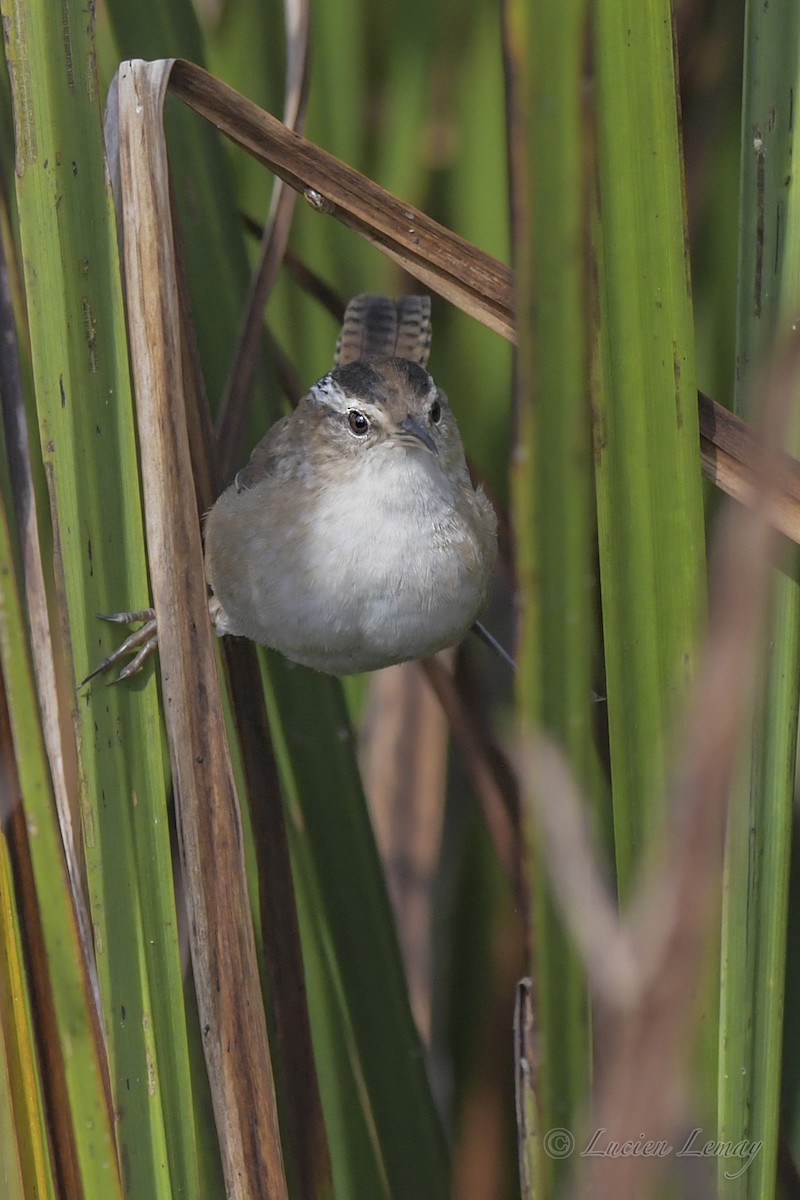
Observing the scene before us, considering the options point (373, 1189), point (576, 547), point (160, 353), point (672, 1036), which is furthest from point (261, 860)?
point (672, 1036)

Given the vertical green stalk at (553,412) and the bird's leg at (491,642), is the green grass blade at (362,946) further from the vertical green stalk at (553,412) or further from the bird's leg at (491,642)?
the vertical green stalk at (553,412)

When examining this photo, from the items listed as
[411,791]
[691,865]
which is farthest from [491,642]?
[691,865]

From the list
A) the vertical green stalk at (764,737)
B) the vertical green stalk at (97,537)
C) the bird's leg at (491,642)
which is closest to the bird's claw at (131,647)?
the vertical green stalk at (97,537)

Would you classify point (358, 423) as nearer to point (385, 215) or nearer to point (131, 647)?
point (385, 215)

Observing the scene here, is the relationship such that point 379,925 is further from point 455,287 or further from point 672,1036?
point 672,1036

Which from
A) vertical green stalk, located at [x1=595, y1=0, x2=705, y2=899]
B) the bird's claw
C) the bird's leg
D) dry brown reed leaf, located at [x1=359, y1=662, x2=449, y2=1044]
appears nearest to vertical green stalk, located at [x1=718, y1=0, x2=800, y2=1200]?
vertical green stalk, located at [x1=595, y1=0, x2=705, y2=899]

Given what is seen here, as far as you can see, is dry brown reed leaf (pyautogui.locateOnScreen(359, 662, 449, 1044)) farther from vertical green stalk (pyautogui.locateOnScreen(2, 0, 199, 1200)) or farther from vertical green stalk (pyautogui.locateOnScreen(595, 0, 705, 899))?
vertical green stalk (pyautogui.locateOnScreen(595, 0, 705, 899))
